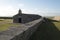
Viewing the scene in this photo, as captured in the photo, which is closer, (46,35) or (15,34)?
(15,34)

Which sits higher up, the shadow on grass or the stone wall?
the stone wall

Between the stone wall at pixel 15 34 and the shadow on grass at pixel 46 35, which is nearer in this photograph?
the stone wall at pixel 15 34

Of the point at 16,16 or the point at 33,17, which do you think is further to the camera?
the point at 33,17

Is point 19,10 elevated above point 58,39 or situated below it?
above

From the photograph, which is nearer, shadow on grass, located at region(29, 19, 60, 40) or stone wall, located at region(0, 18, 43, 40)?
stone wall, located at region(0, 18, 43, 40)

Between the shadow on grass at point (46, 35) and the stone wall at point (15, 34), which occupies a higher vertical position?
the stone wall at point (15, 34)

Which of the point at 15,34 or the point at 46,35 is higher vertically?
the point at 15,34

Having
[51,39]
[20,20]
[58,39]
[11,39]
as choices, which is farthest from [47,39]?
[20,20]

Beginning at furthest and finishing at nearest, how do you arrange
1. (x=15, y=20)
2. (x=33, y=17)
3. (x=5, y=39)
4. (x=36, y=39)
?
(x=33, y=17), (x=15, y=20), (x=36, y=39), (x=5, y=39)

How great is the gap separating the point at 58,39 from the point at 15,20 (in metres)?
26.5

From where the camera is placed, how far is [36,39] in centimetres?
1034

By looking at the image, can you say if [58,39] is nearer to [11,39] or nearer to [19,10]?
[11,39]

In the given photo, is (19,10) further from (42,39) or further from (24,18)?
(42,39)

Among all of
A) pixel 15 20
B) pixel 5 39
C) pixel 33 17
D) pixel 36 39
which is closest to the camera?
pixel 5 39
